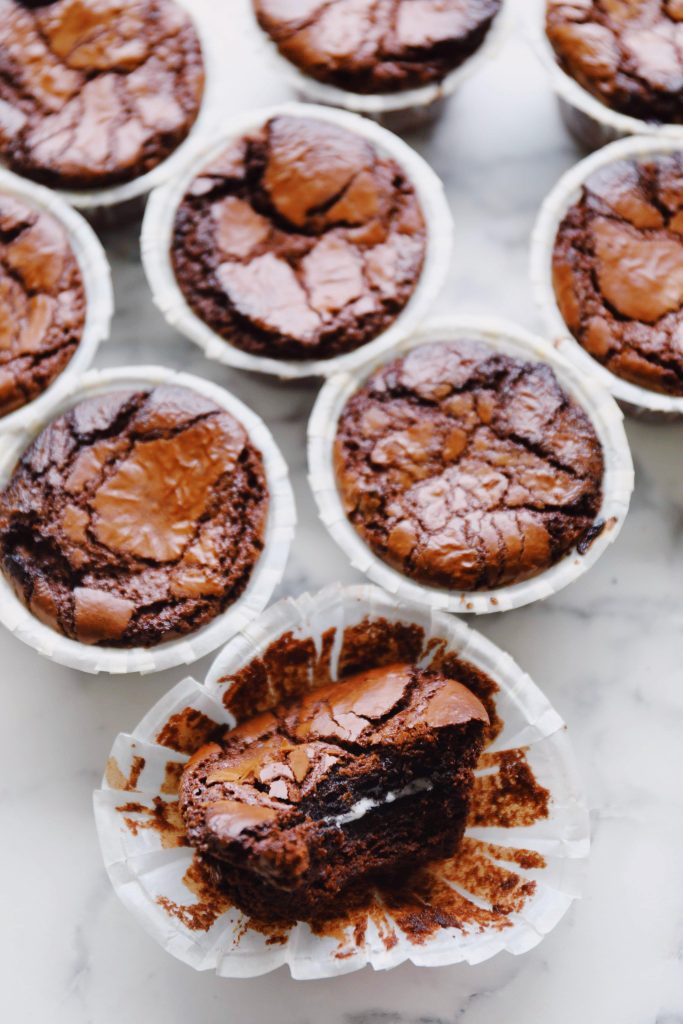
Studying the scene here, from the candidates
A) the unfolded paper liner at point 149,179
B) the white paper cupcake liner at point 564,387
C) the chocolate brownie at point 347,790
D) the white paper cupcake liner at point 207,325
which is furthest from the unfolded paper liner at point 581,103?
the chocolate brownie at point 347,790

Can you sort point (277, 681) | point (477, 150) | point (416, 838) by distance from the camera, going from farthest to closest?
point (477, 150) → point (277, 681) → point (416, 838)

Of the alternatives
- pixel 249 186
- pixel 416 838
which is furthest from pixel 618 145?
pixel 416 838

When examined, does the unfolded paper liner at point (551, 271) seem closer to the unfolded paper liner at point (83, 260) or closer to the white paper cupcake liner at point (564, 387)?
the white paper cupcake liner at point (564, 387)

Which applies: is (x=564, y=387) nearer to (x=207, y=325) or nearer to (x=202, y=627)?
(x=207, y=325)

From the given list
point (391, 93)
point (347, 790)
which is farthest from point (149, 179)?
point (347, 790)

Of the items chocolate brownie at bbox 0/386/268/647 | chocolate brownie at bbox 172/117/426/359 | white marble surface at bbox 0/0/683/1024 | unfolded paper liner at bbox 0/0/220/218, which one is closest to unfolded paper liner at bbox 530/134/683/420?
white marble surface at bbox 0/0/683/1024

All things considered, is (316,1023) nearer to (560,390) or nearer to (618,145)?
(560,390)
